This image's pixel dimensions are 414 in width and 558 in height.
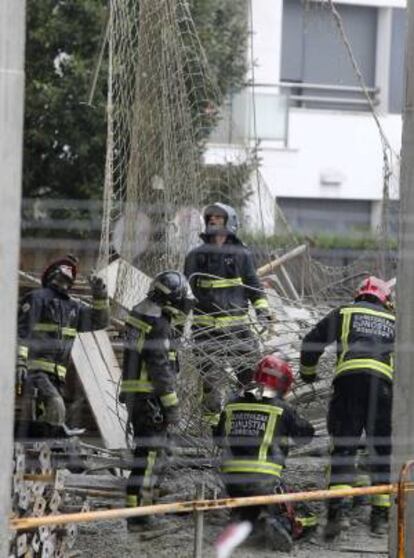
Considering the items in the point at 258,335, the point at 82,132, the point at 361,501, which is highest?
the point at 82,132

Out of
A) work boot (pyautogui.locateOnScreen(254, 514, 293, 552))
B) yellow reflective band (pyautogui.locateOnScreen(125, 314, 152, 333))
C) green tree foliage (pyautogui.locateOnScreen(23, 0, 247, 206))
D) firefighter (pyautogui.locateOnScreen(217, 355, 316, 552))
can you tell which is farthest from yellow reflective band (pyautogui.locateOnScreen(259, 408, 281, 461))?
green tree foliage (pyautogui.locateOnScreen(23, 0, 247, 206))

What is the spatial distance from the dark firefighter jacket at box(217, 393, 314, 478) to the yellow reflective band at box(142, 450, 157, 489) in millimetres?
440

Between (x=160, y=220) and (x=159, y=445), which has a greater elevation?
(x=160, y=220)

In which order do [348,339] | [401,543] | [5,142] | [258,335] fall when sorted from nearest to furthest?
[5,142], [401,543], [348,339], [258,335]

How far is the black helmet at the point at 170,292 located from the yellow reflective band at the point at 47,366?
2.81 ft

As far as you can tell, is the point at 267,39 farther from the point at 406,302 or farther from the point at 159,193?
the point at 406,302

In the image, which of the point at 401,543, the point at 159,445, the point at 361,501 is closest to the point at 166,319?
the point at 159,445

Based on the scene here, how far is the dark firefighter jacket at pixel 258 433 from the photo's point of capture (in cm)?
758

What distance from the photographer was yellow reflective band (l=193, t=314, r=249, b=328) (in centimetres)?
927

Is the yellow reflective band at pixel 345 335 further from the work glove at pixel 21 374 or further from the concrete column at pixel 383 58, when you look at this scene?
the concrete column at pixel 383 58

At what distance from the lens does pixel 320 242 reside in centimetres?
1505

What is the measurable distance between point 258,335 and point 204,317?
61 cm

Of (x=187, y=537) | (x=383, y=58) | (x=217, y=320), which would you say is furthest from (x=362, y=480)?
(x=383, y=58)

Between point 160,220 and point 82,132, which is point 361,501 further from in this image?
point 82,132
